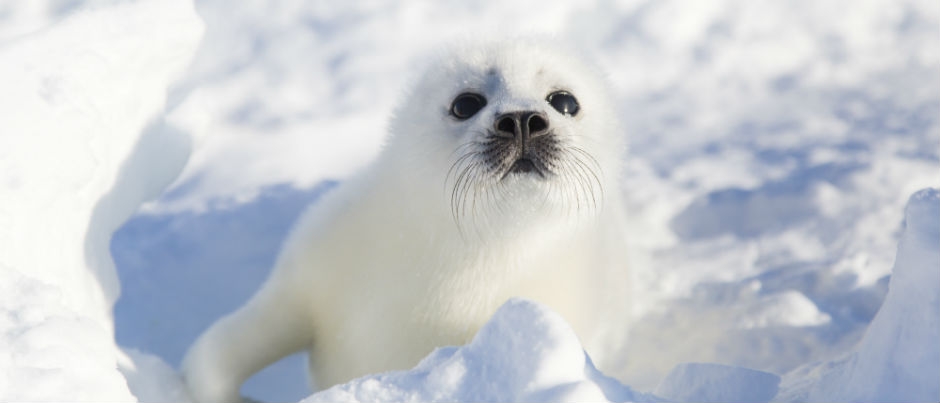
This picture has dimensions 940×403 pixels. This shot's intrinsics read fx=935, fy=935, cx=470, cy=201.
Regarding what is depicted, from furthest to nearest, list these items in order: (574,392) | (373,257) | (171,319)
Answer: (171,319) → (373,257) → (574,392)

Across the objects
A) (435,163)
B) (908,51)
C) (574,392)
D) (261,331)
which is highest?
(908,51)

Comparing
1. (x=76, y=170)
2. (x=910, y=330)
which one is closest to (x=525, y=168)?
(x=910, y=330)

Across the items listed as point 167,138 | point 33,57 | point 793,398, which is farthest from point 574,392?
point 167,138

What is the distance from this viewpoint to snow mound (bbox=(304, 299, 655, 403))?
6.79 ft

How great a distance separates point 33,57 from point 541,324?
185 cm

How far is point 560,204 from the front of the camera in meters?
2.87

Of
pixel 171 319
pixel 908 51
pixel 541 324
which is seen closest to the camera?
pixel 541 324

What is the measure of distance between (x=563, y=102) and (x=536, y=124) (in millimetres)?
317

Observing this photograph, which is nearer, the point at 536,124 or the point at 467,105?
the point at 536,124

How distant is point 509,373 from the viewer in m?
2.13

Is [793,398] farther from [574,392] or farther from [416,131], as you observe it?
[416,131]

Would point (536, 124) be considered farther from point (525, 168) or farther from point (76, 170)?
point (76, 170)

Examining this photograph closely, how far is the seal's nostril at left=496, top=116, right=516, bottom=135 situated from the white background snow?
0.64 meters

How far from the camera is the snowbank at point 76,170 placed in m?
2.10
